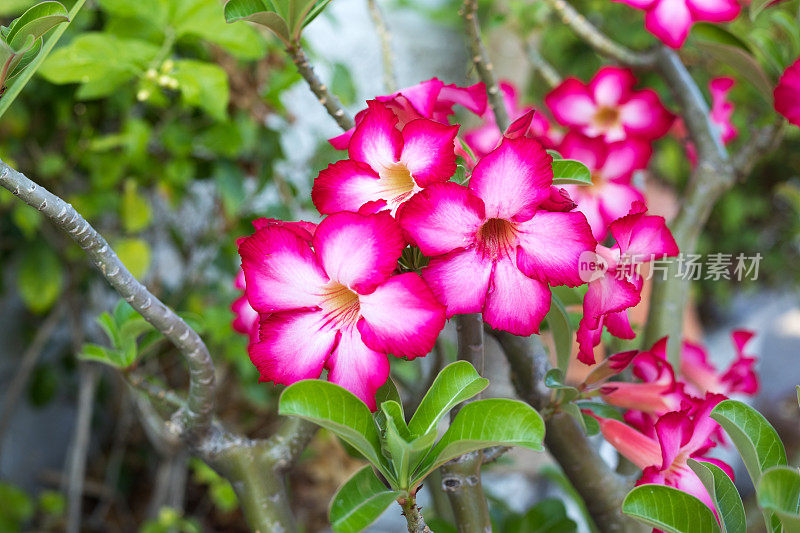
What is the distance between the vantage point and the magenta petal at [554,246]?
35 cm

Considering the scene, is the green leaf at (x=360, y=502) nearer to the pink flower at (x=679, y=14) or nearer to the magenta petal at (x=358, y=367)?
the magenta petal at (x=358, y=367)

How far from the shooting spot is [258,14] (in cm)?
44

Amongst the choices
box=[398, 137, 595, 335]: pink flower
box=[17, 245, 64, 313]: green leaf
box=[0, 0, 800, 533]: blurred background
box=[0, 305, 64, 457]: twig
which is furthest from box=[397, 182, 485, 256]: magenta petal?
box=[0, 305, 64, 457]: twig

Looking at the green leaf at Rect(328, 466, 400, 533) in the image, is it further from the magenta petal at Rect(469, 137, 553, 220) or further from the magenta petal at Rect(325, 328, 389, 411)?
the magenta petal at Rect(469, 137, 553, 220)

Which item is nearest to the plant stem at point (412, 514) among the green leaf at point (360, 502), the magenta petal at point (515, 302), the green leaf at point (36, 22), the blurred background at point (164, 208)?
the green leaf at point (360, 502)

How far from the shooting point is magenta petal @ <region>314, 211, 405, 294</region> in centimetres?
34

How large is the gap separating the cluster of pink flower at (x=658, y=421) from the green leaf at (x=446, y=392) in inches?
5.2

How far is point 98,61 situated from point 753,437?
73cm

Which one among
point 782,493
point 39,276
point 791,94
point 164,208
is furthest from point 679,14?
point 164,208

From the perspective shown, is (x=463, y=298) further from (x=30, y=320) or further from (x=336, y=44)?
(x=336, y=44)

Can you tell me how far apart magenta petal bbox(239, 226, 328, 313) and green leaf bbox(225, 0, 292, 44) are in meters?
0.16

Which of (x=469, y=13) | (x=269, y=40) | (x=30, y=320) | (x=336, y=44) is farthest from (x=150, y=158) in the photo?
(x=336, y=44)

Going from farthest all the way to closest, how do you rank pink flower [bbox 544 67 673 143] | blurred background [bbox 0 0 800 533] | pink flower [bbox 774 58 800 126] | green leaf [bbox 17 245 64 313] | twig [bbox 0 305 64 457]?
twig [bbox 0 305 64 457], green leaf [bbox 17 245 64 313], blurred background [bbox 0 0 800 533], pink flower [bbox 544 67 673 143], pink flower [bbox 774 58 800 126]

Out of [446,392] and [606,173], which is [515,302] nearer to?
[446,392]
